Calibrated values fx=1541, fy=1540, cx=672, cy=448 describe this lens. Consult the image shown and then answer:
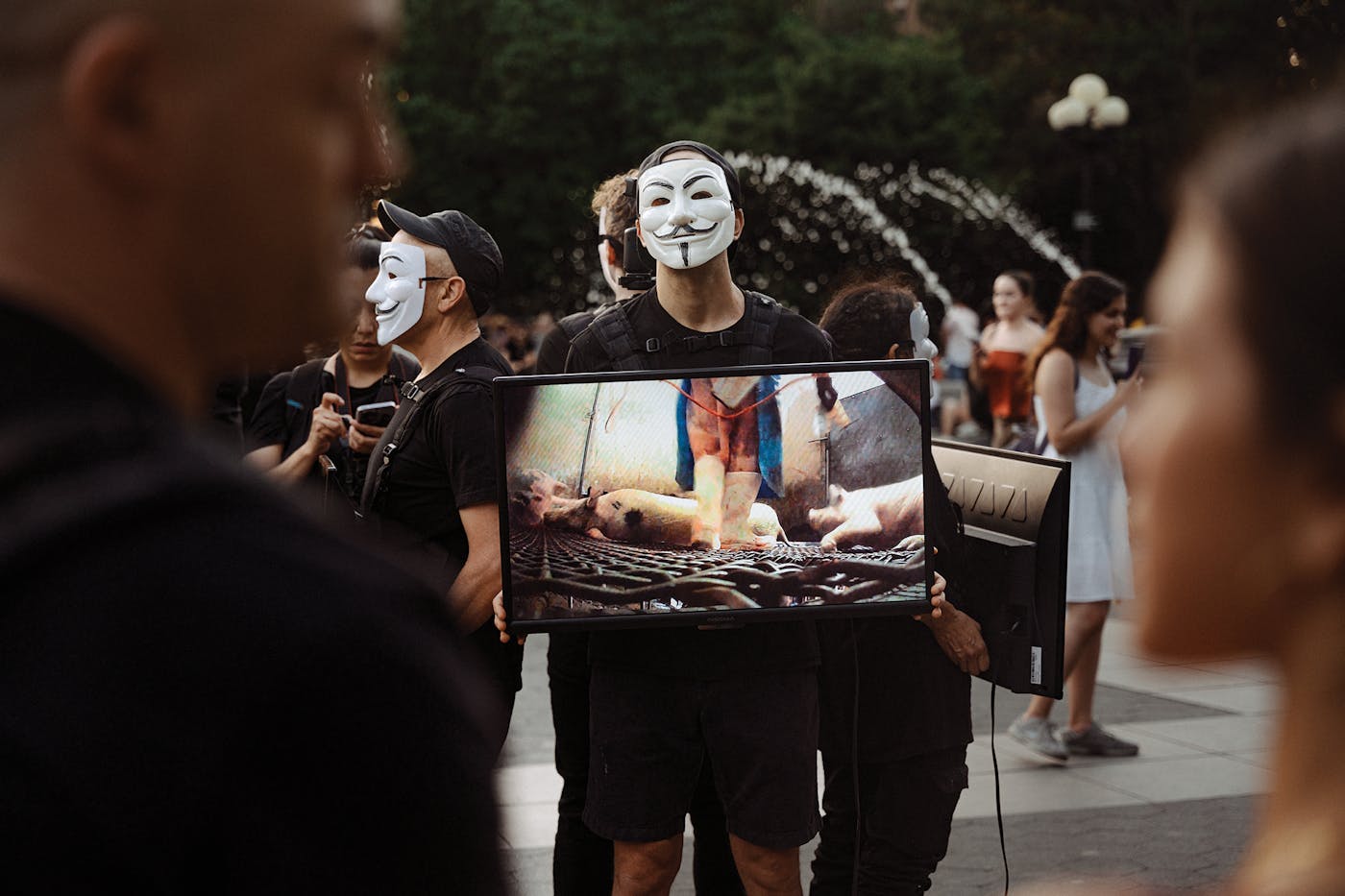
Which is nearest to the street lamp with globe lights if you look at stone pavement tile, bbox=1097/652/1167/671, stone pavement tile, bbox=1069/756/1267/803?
stone pavement tile, bbox=1097/652/1167/671

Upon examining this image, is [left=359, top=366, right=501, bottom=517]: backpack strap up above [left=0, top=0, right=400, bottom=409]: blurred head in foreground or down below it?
below

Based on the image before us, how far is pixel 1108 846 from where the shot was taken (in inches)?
214

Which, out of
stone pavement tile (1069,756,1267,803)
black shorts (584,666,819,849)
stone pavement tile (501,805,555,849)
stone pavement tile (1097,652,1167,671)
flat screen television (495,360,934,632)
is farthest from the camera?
stone pavement tile (1097,652,1167,671)

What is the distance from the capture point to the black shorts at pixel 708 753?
12.0 feet

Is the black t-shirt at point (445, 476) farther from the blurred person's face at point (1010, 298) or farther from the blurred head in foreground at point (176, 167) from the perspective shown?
the blurred person's face at point (1010, 298)

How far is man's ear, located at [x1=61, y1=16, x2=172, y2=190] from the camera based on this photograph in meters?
0.78

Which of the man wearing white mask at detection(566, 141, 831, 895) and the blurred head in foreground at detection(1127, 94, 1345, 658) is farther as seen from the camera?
the man wearing white mask at detection(566, 141, 831, 895)

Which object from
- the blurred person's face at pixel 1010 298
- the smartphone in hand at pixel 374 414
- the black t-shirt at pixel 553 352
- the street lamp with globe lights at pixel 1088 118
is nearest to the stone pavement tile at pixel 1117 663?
the blurred person's face at pixel 1010 298

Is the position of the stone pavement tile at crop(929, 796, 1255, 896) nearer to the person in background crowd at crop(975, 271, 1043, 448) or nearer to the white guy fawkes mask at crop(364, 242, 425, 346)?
the white guy fawkes mask at crop(364, 242, 425, 346)

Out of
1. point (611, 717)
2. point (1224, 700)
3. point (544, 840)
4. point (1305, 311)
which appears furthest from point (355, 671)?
point (1224, 700)

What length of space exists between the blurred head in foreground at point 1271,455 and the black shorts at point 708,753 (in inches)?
105

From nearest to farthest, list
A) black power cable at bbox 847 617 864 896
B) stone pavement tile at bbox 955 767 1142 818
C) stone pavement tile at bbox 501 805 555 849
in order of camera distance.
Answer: black power cable at bbox 847 617 864 896
stone pavement tile at bbox 501 805 555 849
stone pavement tile at bbox 955 767 1142 818

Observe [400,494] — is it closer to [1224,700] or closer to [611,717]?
[611,717]

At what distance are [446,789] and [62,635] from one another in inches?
8.2
